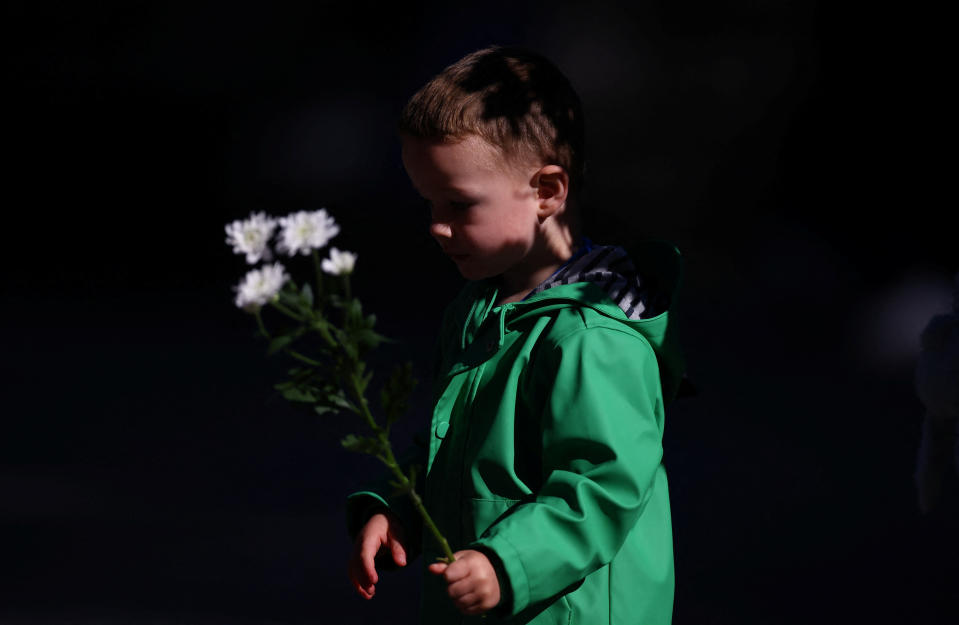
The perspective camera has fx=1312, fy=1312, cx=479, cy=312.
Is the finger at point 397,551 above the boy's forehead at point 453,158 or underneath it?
underneath

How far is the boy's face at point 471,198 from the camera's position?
2.14 m

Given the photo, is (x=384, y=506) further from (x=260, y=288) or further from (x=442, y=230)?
(x=260, y=288)

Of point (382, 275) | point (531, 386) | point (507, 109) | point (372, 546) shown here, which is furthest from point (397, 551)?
point (382, 275)

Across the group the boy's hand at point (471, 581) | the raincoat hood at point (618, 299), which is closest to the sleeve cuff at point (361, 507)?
the raincoat hood at point (618, 299)

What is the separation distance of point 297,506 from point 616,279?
12.5ft

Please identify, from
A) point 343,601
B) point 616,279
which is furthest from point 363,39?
point 616,279

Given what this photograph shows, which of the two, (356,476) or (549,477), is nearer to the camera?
(549,477)

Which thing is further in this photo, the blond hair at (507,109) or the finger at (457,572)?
the blond hair at (507,109)

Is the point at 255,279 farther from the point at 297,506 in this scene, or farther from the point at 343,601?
the point at 297,506

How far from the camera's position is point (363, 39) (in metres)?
10.2

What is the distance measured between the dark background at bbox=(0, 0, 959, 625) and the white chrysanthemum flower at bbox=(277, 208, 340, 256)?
2083 millimetres

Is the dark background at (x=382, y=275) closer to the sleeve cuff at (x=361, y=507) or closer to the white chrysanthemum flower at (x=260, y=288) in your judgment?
the sleeve cuff at (x=361, y=507)

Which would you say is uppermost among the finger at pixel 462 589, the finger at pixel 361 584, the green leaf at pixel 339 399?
the green leaf at pixel 339 399

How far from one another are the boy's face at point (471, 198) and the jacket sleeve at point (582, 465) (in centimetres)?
23
